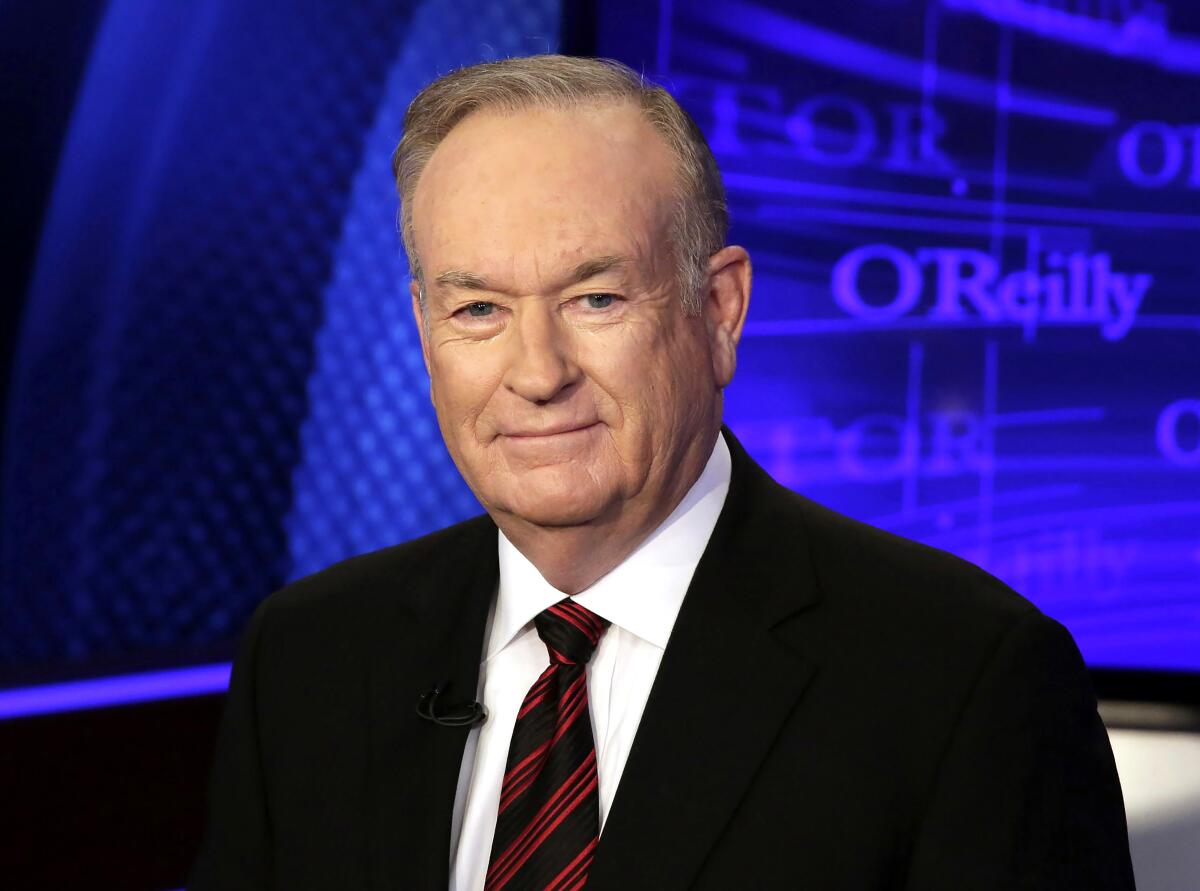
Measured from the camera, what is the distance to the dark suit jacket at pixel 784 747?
1508mm

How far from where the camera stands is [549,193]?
5.10ft

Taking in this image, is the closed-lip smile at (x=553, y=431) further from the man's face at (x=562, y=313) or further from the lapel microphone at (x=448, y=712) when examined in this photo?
the lapel microphone at (x=448, y=712)

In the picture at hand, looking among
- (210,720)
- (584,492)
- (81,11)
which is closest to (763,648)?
(584,492)

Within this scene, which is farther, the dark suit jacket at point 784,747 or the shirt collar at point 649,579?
the shirt collar at point 649,579

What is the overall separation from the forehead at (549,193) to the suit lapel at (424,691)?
443 millimetres

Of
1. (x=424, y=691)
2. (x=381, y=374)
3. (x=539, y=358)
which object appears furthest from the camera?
(x=381, y=374)

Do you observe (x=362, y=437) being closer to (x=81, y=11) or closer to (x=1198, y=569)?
(x=81, y=11)

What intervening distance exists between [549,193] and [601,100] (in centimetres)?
15

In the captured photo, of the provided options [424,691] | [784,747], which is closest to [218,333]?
[424,691]

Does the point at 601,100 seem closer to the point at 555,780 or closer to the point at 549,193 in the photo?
the point at 549,193

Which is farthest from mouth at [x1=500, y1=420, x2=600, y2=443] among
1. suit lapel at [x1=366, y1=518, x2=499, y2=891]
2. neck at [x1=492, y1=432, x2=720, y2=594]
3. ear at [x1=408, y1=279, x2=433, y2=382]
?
suit lapel at [x1=366, y1=518, x2=499, y2=891]

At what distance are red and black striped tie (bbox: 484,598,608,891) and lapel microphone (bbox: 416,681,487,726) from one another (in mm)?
62

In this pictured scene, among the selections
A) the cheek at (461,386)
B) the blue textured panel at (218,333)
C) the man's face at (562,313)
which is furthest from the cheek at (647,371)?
the blue textured panel at (218,333)

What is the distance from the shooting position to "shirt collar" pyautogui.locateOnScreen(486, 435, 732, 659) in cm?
167
